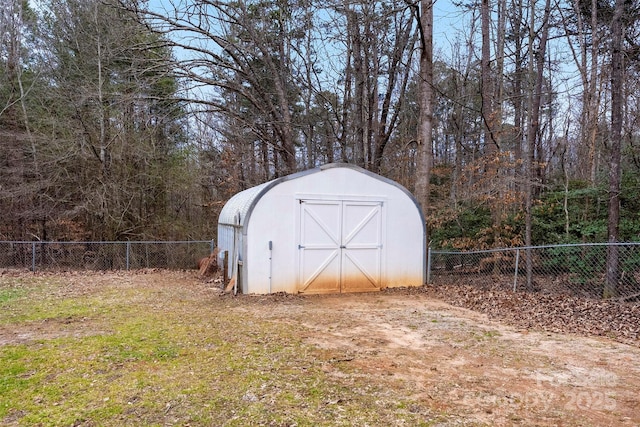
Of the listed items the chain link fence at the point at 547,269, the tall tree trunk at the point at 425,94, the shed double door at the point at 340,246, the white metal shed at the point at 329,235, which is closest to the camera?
the chain link fence at the point at 547,269

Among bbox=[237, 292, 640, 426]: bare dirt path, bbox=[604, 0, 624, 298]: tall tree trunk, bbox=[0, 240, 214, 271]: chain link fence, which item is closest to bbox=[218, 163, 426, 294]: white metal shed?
bbox=[237, 292, 640, 426]: bare dirt path

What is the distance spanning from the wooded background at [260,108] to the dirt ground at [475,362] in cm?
491

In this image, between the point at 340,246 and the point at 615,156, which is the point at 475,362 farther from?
the point at 615,156

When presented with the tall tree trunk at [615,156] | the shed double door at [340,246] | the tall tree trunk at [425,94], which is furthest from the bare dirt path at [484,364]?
the tall tree trunk at [425,94]

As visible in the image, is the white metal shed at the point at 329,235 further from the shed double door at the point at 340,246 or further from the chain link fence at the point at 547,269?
the chain link fence at the point at 547,269

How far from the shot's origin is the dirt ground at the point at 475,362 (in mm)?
3506

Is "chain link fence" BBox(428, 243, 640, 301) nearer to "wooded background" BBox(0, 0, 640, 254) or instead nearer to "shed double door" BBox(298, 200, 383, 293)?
"wooded background" BBox(0, 0, 640, 254)

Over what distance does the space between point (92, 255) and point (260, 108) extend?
288 inches

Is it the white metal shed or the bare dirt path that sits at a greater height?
the white metal shed

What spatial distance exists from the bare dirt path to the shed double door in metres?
1.85

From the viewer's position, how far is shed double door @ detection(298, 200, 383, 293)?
905 centimetres

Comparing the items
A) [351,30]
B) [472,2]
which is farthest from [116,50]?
[472,2]

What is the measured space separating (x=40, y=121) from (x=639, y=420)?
16214 millimetres

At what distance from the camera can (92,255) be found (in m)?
13.2
